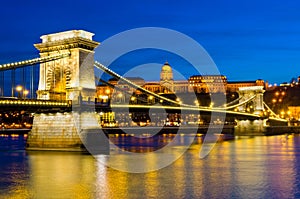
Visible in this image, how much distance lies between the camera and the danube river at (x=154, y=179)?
20.0 meters

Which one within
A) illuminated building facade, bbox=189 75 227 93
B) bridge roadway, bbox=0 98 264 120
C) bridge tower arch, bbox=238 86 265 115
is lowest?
bridge roadway, bbox=0 98 264 120

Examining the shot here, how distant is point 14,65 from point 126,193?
18.1 metres

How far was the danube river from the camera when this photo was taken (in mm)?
20031

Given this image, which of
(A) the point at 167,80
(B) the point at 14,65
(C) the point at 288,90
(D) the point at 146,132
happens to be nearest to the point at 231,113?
(D) the point at 146,132

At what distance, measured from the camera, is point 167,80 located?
170m

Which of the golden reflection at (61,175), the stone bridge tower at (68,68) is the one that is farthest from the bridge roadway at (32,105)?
the golden reflection at (61,175)

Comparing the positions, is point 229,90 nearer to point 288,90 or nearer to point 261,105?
point 288,90

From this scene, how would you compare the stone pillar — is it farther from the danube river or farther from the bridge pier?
the danube river

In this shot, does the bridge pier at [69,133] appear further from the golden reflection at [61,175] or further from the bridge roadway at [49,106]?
the golden reflection at [61,175]

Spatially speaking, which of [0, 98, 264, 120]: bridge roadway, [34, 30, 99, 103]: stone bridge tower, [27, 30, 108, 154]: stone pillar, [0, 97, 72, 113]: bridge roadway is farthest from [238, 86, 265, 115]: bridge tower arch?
[0, 97, 72, 113]: bridge roadway

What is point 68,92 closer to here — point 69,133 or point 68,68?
point 68,68

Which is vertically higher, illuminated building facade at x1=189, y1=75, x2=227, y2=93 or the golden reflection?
illuminated building facade at x1=189, y1=75, x2=227, y2=93

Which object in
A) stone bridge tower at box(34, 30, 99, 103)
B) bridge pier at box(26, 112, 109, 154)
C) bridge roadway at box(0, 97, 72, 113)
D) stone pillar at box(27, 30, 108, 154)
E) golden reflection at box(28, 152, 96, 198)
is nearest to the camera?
golden reflection at box(28, 152, 96, 198)

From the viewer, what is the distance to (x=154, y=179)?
23891mm
